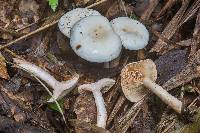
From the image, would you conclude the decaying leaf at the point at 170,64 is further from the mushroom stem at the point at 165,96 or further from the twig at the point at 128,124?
the twig at the point at 128,124

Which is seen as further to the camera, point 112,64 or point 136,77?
point 112,64

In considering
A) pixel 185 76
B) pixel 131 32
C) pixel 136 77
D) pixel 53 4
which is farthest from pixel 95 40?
pixel 185 76

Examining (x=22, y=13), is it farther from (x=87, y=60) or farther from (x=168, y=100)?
(x=168, y=100)

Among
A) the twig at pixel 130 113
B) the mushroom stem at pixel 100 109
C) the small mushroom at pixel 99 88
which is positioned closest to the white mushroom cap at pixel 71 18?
the small mushroom at pixel 99 88

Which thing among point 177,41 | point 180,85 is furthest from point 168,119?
point 177,41

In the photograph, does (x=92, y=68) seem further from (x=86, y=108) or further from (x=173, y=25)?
(x=173, y=25)
